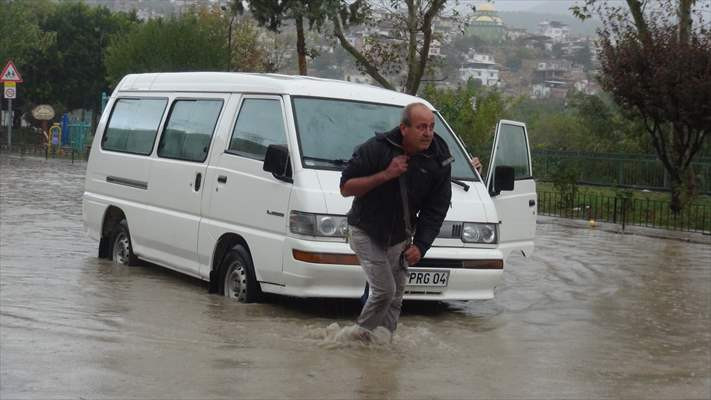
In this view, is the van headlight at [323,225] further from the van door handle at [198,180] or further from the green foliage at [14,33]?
the green foliage at [14,33]

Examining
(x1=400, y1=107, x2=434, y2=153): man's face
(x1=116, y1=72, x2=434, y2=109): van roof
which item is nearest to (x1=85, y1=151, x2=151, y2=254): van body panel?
(x1=116, y1=72, x2=434, y2=109): van roof

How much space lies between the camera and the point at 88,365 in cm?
785

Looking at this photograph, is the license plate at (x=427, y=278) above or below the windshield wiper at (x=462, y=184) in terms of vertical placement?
below

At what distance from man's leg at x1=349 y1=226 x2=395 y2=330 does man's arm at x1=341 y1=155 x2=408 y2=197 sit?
0.35 metres

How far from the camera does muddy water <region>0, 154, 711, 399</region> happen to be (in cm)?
768

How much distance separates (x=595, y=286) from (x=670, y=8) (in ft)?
62.8

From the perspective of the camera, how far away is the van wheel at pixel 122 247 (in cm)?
1339

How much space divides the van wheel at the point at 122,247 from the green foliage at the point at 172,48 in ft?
135

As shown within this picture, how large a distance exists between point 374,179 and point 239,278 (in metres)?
3.04

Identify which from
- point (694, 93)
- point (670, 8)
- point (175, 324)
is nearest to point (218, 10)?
point (670, 8)

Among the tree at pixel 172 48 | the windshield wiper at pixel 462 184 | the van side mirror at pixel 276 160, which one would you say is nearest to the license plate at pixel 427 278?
the windshield wiper at pixel 462 184

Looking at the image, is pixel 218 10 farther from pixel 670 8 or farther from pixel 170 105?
pixel 170 105

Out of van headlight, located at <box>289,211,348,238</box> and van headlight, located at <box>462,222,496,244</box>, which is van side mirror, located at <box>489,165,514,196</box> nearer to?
van headlight, located at <box>462,222,496,244</box>

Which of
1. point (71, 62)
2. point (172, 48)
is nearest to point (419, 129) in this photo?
point (172, 48)
